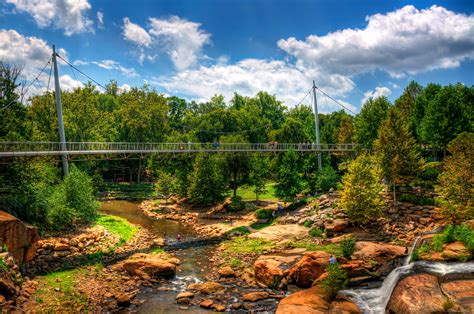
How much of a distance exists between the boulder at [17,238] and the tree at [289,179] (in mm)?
30964

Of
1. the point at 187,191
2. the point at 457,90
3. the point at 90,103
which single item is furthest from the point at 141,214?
the point at 457,90

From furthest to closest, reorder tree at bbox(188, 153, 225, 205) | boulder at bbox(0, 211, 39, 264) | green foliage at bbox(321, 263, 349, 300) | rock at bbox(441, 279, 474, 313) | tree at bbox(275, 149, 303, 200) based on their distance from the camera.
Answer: tree at bbox(188, 153, 225, 205)
tree at bbox(275, 149, 303, 200)
boulder at bbox(0, 211, 39, 264)
green foliage at bbox(321, 263, 349, 300)
rock at bbox(441, 279, 474, 313)

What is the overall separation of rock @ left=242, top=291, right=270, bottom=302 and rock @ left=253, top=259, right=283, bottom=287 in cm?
141

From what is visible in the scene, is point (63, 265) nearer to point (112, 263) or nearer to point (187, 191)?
point (112, 263)

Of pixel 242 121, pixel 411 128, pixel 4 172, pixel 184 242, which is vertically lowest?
pixel 184 242

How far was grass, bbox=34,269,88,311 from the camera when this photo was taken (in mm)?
20248

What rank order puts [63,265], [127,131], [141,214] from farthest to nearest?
1. [127,131]
2. [141,214]
3. [63,265]

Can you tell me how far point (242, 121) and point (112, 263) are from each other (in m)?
69.5

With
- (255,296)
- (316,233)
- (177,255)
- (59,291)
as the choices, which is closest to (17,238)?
(59,291)

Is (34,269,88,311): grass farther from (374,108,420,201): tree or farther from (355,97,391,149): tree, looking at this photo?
(355,97,391,149): tree

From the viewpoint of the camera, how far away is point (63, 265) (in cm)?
2636

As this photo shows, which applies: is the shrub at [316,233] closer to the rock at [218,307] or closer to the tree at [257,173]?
the rock at [218,307]

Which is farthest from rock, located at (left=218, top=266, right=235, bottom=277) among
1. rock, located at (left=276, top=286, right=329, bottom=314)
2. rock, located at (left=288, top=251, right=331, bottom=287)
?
rock, located at (left=276, top=286, right=329, bottom=314)

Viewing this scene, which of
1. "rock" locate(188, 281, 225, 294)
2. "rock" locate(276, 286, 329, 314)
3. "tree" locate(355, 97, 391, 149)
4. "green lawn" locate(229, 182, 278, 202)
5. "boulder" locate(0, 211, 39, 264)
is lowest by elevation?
"rock" locate(188, 281, 225, 294)
